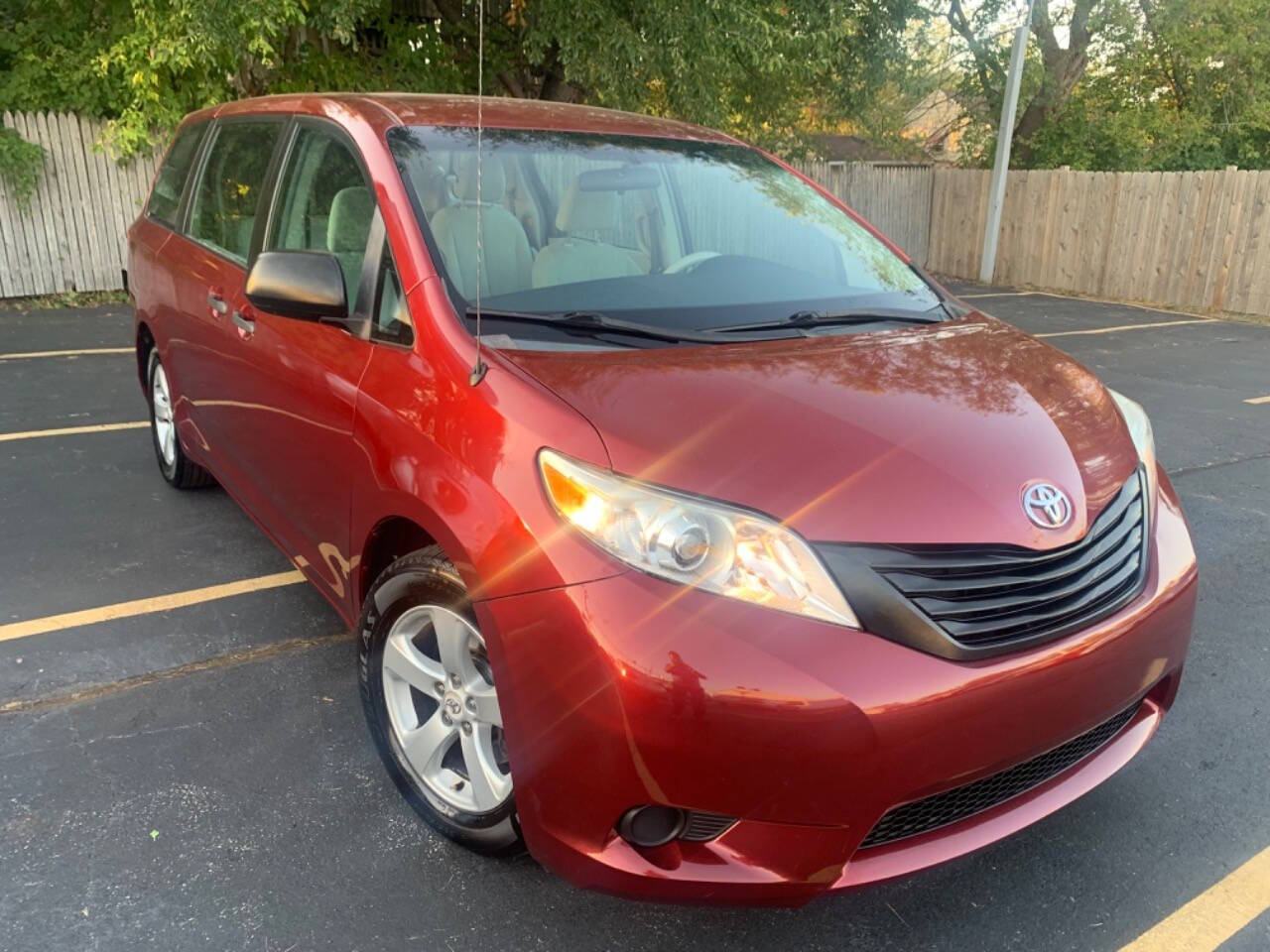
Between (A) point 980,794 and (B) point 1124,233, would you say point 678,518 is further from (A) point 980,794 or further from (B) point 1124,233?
(B) point 1124,233

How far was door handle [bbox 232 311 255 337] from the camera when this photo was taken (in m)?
3.16

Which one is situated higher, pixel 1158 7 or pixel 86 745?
pixel 1158 7

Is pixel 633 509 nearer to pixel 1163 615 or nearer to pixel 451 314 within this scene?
pixel 451 314

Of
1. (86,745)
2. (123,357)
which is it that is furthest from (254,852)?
(123,357)

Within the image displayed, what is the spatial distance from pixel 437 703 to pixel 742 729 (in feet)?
3.32

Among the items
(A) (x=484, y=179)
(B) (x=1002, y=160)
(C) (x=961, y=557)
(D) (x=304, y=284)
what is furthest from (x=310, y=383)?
(B) (x=1002, y=160)

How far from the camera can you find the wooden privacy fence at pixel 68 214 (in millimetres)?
10531

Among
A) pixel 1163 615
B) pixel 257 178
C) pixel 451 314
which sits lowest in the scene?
pixel 1163 615

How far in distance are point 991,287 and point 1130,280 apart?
2182 mm

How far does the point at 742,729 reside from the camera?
169 centimetres

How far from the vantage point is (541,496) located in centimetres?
190

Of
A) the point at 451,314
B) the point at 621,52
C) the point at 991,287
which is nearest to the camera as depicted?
the point at 451,314

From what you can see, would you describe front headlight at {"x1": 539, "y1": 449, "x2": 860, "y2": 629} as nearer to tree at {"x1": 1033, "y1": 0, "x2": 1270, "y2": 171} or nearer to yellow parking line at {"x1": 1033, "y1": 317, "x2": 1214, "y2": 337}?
yellow parking line at {"x1": 1033, "y1": 317, "x2": 1214, "y2": 337}

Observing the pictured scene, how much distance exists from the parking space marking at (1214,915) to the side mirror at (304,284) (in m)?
2.48
